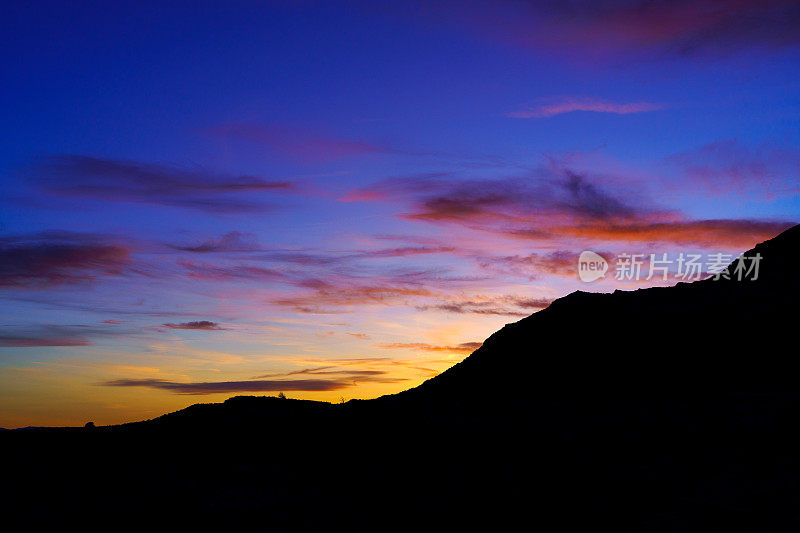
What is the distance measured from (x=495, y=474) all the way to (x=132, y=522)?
5.88 m

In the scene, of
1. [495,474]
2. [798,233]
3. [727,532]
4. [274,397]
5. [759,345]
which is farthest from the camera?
[798,233]

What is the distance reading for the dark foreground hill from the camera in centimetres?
1006

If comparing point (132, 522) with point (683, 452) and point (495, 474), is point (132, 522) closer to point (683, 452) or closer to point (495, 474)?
point (495, 474)

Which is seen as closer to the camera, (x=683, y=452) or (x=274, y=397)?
(x=683, y=452)

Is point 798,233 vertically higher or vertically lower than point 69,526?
higher

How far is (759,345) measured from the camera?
21.5 metres

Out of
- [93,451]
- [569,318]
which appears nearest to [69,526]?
[93,451]

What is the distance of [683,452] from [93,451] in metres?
12.2

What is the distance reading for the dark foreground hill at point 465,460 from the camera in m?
10.1

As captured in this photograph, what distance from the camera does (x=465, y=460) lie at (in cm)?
1234

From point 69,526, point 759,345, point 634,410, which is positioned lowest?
point 69,526

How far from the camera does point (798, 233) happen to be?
29.5 m

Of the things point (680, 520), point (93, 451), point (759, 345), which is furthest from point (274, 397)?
point (759, 345)

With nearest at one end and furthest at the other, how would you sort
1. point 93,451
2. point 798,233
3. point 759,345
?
point 93,451, point 759,345, point 798,233
